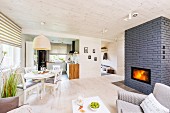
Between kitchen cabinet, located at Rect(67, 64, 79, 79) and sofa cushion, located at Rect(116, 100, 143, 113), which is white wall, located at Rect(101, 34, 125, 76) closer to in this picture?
kitchen cabinet, located at Rect(67, 64, 79, 79)

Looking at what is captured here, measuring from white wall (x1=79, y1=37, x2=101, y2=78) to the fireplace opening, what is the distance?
2.63 metres

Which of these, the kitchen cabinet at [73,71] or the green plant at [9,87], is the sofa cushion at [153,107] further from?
the kitchen cabinet at [73,71]

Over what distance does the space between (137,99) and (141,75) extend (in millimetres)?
2028

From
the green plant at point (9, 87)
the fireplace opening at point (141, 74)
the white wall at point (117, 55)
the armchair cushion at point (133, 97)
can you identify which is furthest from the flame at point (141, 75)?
the green plant at point (9, 87)

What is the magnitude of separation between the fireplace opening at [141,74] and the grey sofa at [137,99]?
5.82 ft

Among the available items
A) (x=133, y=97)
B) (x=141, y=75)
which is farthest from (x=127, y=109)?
(x=141, y=75)

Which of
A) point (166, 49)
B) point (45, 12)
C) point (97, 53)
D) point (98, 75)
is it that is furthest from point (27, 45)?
point (166, 49)

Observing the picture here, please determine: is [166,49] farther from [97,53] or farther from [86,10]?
[97,53]

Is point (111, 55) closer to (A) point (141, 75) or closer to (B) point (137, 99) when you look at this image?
(A) point (141, 75)

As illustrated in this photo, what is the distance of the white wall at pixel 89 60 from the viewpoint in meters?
6.02

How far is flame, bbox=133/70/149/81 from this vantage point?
11.5 feet

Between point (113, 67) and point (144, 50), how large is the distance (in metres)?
4.03

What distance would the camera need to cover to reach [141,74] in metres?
3.71

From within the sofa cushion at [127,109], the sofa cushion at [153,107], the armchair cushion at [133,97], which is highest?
the sofa cushion at [153,107]
